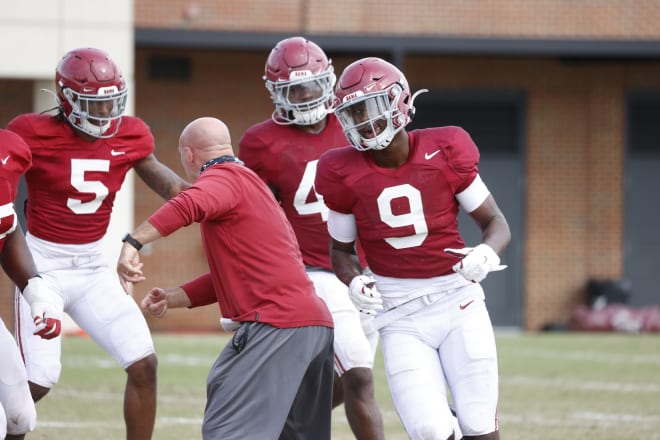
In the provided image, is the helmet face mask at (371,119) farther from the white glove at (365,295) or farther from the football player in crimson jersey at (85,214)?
the football player in crimson jersey at (85,214)

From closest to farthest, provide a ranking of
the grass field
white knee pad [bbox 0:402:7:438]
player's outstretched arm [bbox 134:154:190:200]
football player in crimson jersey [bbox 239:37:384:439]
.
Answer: white knee pad [bbox 0:402:7:438]
football player in crimson jersey [bbox 239:37:384:439]
player's outstretched arm [bbox 134:154:190:200]
the grass field

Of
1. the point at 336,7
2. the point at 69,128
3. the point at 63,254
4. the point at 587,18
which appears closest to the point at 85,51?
the point at 69,128

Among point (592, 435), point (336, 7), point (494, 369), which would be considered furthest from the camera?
point (336, 7)

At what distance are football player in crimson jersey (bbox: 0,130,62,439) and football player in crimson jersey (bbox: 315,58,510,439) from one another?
4.42 feet

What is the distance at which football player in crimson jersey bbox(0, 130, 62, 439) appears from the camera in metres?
5.46

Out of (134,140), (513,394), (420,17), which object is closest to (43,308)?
(134,140)

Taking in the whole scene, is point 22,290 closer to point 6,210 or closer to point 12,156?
point 6,210

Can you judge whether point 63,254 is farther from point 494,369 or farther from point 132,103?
point 132,103

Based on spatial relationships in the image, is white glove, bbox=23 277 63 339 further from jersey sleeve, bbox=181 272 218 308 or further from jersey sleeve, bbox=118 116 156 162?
jersey sleeve, bbox=118 116 156 162

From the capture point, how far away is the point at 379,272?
5852 mm

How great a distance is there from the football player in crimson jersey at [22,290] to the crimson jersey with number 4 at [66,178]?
825 mm

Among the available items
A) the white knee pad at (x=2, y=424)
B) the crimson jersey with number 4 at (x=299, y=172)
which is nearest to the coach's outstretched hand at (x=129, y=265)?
the white knee pad at (x=2, y=424)

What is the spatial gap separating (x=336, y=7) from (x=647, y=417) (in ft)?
35.5

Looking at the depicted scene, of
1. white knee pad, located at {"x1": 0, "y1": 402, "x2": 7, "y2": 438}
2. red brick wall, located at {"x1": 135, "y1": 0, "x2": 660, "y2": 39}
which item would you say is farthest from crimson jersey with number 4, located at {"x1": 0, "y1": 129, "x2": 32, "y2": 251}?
red brick wall, located at {"x1": 135, "y1": 0, "x2": 660, "y2": 39}
